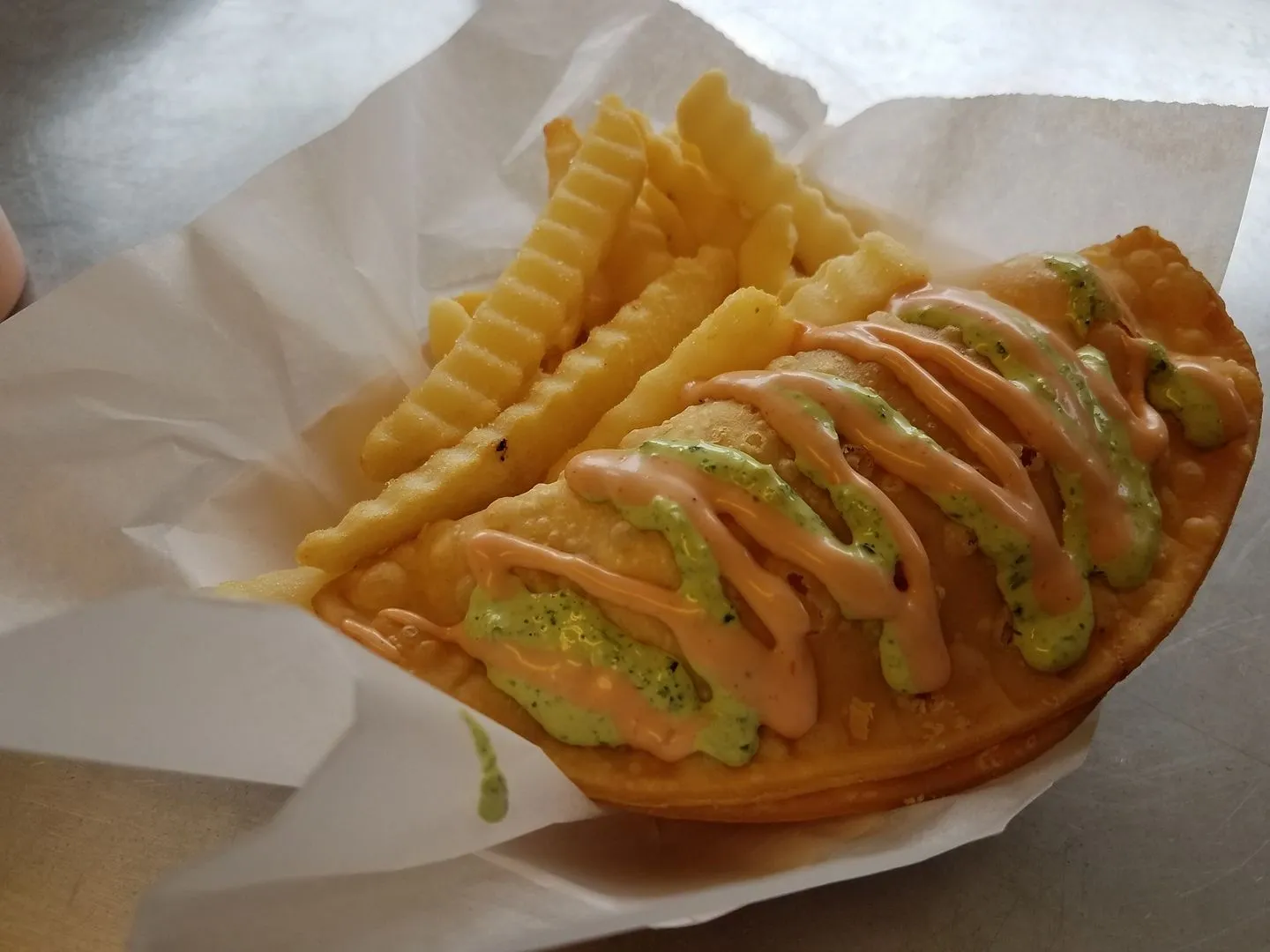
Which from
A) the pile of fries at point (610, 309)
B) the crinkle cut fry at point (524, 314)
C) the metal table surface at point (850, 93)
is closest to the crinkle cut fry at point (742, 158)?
the pile of fries at point (610, 309)

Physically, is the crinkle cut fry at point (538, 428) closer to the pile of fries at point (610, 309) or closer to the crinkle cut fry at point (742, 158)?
the pile of fries at point (610, 309)

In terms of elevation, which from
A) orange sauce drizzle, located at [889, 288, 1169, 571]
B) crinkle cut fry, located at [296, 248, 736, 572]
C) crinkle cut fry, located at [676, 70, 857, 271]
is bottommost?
crinkle cut fry, located at [296, 248, 736, 572]

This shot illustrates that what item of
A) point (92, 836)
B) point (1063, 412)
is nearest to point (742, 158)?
point (1063, 412)

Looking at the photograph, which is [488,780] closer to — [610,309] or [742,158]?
[610,309]

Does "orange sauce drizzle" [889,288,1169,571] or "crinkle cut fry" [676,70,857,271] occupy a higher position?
"crinkle cut fry" [676,70,857,271]

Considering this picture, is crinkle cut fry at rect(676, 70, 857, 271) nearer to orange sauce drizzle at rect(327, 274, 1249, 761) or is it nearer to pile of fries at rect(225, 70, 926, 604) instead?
pile of fries at rect(225, 70, 926, 604)

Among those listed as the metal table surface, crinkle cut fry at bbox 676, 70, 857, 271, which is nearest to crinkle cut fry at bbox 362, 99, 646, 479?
crinkle cut fry at bbox 676, 70, 857, 271

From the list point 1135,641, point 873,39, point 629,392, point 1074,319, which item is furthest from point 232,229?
point 873,39
